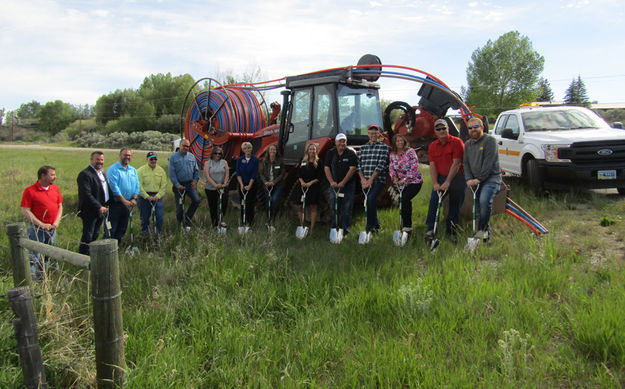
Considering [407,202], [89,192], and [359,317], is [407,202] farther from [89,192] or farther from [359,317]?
[89,192]

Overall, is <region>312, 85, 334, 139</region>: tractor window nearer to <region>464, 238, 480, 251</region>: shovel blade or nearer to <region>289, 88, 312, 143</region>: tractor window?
<region>289, 88, 312, 143</region>: tractor window

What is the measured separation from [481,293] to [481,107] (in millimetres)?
51832

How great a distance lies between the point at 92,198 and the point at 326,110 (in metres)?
3.83

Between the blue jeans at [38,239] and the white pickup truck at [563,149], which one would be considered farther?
the white pickup truck at [563,149]

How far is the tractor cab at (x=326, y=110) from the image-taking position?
7.09 m

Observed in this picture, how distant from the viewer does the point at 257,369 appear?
10.2 feet

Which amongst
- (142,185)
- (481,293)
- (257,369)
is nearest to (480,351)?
(481,293)

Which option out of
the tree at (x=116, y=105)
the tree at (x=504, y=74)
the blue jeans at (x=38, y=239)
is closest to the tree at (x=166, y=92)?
the tree at (x=116, y=105)

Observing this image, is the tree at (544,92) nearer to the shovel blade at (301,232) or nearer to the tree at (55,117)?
the shovel blade at (301,232)

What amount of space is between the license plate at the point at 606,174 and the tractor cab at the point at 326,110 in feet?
12.7

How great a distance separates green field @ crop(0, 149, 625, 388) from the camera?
2.95 m

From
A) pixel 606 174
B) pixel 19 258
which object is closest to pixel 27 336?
pixel 19 258

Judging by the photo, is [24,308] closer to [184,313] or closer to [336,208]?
[184,313]

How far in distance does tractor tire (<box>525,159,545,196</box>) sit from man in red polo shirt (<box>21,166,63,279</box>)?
25.8ft
